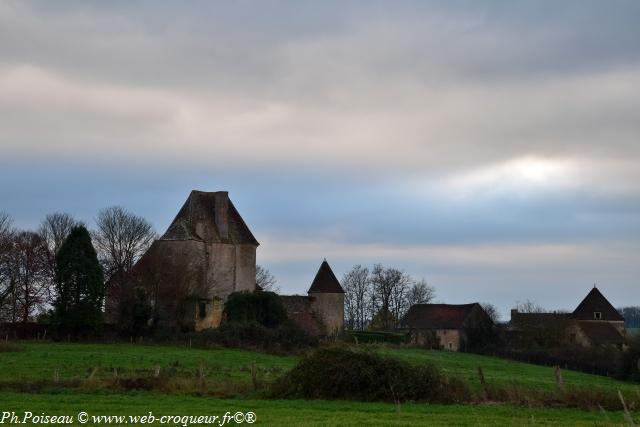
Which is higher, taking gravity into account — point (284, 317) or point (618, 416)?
point (284, 317)

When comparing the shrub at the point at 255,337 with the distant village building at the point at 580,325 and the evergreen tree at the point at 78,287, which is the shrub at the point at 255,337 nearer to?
the evergreen tree at the point at 78,287

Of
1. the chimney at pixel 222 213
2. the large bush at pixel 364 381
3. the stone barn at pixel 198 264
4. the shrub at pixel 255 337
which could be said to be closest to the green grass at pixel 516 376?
the large bush at pixel 364 381

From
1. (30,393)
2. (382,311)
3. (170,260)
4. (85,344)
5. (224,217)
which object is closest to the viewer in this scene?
(30,393)

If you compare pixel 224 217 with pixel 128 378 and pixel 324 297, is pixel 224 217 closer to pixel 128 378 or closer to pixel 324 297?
pixel 324 297

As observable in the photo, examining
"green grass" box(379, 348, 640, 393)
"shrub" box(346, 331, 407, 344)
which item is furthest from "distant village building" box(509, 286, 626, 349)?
"green grass" box(379, 348, 640, 393)

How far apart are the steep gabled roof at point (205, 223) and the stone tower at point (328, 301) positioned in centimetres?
730

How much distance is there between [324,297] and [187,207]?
14166 mm

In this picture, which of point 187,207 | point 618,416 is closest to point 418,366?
point 618,416

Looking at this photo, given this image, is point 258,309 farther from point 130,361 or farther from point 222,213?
point 130,361

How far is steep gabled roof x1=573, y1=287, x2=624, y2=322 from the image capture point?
85.8 meters

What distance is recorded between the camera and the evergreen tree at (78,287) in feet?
177

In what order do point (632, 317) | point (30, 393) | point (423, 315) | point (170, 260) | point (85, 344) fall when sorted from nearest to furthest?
point (30, 393) < point (85, 344) < point (170, 260) < point (423, 315) < point (632, 317)

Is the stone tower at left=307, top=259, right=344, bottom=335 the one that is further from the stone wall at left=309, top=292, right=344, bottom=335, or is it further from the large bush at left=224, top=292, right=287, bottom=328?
the large bush at left=224, top=292, right=287, bottom=328

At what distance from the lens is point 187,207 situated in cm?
6556
